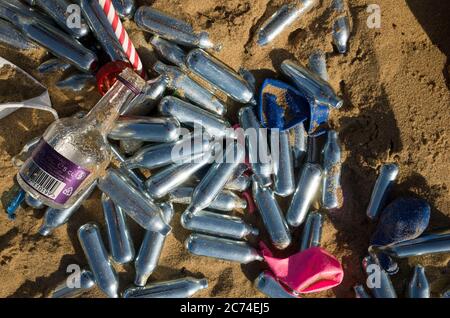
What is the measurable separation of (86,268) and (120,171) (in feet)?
2.16

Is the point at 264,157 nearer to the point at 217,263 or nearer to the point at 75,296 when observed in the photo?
the point at 217,263

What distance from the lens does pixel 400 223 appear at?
3.13 metres

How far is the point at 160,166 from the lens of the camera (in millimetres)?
3135

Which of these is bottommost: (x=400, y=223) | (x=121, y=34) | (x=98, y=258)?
(x=98, y=258)

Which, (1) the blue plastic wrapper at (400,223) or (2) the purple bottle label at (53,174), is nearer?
(2) the purple bottle label at (53,174)

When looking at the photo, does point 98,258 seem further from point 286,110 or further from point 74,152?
point 286,110

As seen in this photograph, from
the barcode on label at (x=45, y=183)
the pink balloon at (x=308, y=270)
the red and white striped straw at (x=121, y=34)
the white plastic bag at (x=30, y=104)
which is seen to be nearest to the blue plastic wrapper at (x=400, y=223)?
the pink balloon at (x=308, y=270)

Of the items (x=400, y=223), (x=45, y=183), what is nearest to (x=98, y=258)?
(x=45, y=183)

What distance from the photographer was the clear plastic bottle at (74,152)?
2.69 m

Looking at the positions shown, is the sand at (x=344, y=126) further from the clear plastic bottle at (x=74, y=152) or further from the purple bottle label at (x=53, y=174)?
the purple bottle label at (x=53, y=174)

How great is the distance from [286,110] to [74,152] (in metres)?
1.32

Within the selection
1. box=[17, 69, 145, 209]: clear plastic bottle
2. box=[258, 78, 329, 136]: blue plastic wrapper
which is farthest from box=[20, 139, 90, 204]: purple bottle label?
box=[258, 78, 329, 136]: blue plastic wrapper

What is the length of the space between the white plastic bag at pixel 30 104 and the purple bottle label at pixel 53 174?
0.42 m
